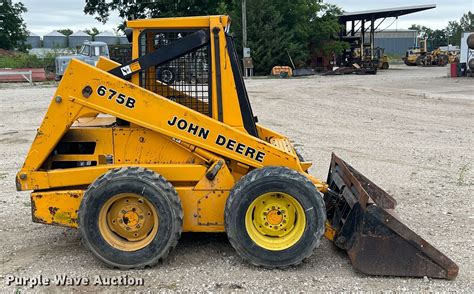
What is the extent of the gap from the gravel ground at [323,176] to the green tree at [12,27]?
48.8 m

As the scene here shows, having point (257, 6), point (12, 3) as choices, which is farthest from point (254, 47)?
point (12, 3)

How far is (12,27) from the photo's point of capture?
60.8m

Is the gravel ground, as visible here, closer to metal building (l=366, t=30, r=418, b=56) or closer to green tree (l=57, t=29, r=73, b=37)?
green tree (l=57, t=29, r=73, b=37)

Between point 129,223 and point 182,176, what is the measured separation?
63 cm

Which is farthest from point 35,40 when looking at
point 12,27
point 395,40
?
point 395,40

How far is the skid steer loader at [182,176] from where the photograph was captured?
176 inches

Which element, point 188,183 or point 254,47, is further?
point 254,47

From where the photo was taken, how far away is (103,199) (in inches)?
176

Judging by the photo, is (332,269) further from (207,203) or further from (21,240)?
(21,240)

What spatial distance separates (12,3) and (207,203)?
214ft

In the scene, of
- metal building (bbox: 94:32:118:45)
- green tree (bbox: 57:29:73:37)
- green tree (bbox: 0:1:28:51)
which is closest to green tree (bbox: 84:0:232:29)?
green tree (bbox: 0:1:28:51)

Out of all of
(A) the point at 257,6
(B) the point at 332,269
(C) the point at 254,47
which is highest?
(A) the point at 257,6

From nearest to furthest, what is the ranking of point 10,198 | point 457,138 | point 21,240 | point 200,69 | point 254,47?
point 200,69, point 21,240, point 10,198, point 457,138, point 254,47

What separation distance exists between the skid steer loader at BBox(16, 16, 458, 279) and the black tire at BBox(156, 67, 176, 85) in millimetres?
37
